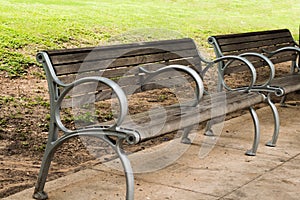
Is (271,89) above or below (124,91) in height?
below

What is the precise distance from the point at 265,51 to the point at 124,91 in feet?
9.19

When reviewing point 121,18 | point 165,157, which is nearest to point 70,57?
point 165,157

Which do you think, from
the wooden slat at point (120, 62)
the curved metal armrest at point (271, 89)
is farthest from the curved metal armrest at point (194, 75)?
the curved metal armrest at point (271, 89)

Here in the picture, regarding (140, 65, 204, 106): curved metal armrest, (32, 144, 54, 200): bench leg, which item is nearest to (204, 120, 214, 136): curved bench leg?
(140, 65, 204, 106): curved metal armrest

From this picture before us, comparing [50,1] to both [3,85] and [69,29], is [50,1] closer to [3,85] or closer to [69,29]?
[69,29]

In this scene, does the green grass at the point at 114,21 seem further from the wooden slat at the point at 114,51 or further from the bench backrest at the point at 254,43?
the wooden slat at the point at 114,51

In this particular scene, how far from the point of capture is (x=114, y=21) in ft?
48.6

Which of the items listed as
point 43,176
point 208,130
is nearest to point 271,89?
point 208,130

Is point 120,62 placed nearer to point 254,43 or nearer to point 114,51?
point 114,51

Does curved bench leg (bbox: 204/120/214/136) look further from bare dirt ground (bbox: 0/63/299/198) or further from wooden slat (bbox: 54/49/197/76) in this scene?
wooden slat (bbox: 54/49/197/76)

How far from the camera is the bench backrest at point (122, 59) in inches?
164

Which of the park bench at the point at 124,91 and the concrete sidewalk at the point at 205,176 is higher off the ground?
the park bench at the point at 124,91

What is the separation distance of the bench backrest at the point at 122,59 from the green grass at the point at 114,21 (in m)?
3.65

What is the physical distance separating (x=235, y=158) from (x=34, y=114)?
2.49 meters
